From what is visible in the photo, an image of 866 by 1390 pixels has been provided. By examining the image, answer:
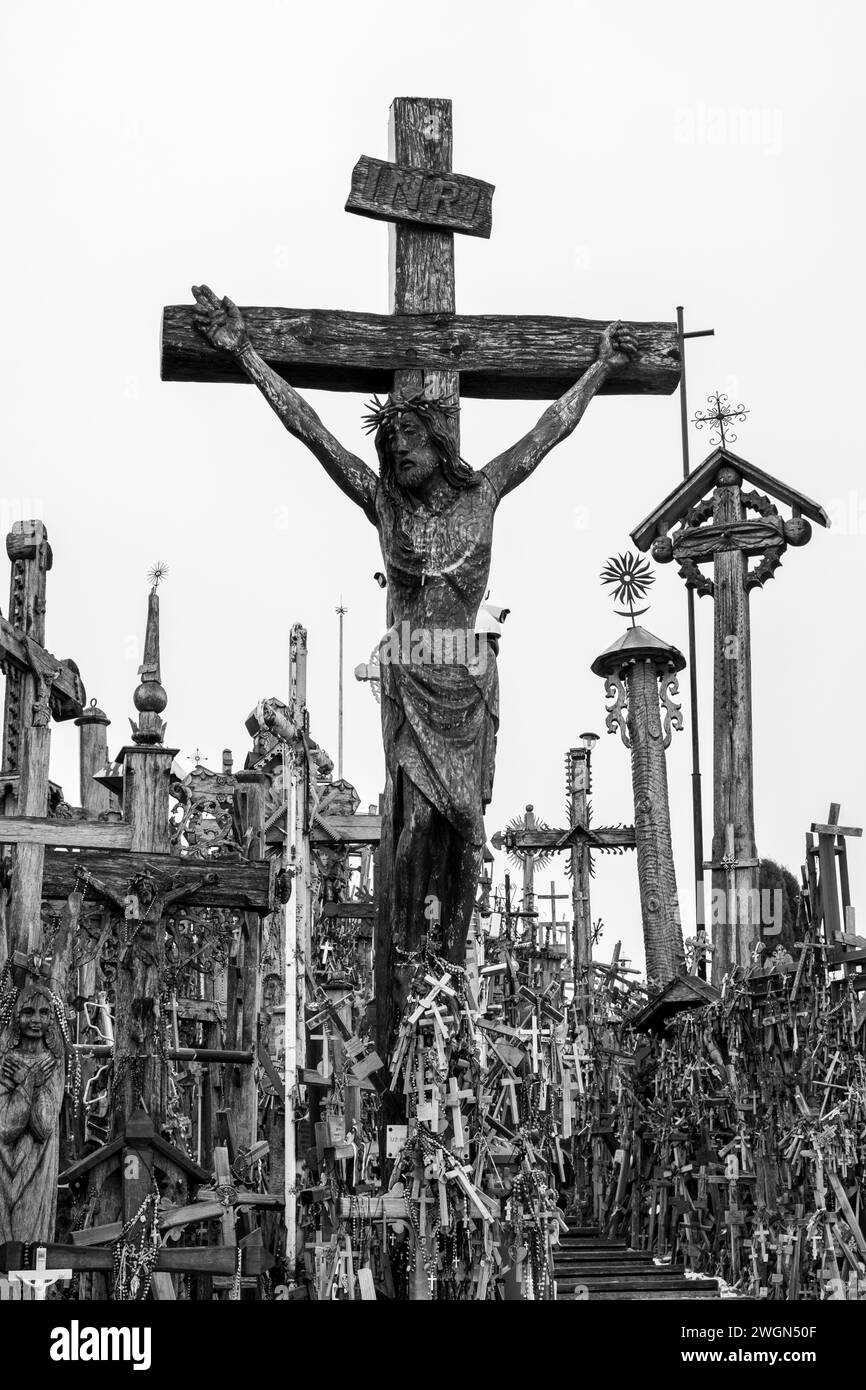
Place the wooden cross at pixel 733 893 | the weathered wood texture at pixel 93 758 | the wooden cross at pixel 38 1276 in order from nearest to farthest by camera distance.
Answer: the wooden cross at pixel 38 1276 < the wooden cross at pixel 733 893 < the weathered wood texture at pixel 93 758

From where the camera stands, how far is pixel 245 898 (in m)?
10.7

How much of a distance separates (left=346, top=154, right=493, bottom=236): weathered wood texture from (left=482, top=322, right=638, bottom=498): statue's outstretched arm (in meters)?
0.72

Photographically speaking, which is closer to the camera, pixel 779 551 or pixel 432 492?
pixel 432 492

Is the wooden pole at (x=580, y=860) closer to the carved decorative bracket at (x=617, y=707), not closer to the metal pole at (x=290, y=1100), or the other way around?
the carved decorative bracket at (x=617, y=707)

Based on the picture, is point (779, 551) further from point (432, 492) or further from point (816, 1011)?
point (432, 492)

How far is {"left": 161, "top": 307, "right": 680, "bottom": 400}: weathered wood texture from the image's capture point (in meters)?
7.03

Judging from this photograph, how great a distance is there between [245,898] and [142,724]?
1.56m

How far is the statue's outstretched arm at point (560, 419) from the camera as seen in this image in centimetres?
693

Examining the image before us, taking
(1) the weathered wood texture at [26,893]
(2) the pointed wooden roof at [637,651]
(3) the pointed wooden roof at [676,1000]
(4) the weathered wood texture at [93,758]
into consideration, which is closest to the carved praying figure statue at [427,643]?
(1) the weathered wood texture at [26,893]

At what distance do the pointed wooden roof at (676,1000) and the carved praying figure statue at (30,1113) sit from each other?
616 centimetres

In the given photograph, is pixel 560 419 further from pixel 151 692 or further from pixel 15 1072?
pixel 151 692

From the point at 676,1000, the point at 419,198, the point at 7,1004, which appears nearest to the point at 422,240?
the point at 419,198

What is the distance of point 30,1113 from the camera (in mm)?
8578
